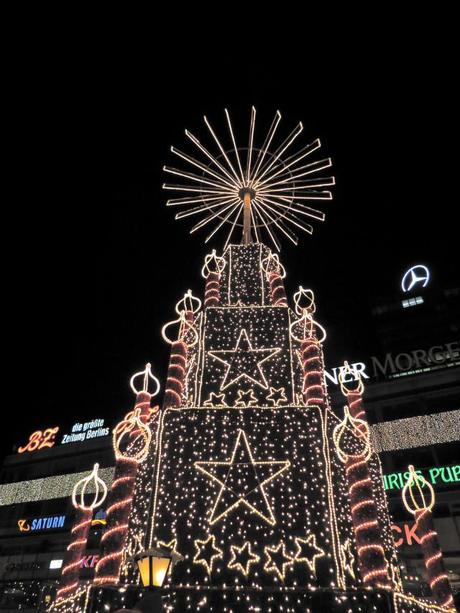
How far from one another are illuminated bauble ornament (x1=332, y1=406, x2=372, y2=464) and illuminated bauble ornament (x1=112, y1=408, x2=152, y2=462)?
413 cm

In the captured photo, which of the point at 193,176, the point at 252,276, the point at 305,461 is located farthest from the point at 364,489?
the point at 193,176

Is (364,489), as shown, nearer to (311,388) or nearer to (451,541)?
(311,388)

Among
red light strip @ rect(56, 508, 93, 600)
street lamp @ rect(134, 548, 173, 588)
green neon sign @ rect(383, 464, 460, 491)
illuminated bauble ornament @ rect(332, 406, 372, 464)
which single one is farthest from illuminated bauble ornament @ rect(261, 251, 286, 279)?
green neon sign @ rect(383, 464, 460, 491)

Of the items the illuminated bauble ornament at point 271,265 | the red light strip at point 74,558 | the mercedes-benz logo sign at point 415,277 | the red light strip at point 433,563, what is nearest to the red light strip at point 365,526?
the red light strip at point 433,563

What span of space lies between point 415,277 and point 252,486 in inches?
1216

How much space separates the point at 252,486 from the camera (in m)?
9.78

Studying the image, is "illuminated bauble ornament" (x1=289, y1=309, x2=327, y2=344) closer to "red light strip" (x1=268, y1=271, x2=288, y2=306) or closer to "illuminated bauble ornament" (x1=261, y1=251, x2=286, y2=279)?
"red light strip" (x1=268, y1=271, x2=288, y2=306)

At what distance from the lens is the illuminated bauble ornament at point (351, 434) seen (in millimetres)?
10102

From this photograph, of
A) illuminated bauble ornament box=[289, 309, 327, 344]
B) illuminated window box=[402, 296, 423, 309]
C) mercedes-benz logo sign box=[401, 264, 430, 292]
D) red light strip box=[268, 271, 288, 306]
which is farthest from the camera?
illuminated window box=[402, 296, 423, 309]

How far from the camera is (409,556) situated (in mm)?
20219

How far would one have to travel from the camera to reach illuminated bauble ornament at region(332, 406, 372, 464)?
10.1 metres

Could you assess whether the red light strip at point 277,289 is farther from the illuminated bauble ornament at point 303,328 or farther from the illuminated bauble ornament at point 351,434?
the illuminated bauble ornament at point 351,434

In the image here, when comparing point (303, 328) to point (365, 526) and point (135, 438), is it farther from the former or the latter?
point (365, 526)

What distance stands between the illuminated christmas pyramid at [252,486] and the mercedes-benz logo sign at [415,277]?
2623 cm
